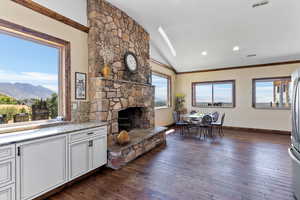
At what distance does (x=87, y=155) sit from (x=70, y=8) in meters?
2.81

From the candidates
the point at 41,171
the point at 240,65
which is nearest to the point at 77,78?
the point at 41,171

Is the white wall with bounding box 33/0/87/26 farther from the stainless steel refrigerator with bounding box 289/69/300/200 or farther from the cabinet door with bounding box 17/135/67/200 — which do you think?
the stainless steel refrigerator with bounding box 289/69/300/200

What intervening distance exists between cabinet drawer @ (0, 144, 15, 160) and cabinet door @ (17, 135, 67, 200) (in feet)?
0.18

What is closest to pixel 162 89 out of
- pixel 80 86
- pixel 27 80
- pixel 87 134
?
pixel 80 86

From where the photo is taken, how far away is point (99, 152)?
2.86 m

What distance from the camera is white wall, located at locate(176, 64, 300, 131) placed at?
5902 millimetres

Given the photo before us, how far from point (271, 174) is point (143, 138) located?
2.60 metres

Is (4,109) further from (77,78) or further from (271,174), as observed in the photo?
(271,174)

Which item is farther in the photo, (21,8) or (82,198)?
(21,8)

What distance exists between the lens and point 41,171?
6.53 ft

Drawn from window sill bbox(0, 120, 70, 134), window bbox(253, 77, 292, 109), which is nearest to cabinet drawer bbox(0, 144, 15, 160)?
window sill bbox(0, 120, 70, 134)

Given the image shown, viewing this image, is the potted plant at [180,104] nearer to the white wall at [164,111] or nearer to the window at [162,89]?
the white wall at [164,111]

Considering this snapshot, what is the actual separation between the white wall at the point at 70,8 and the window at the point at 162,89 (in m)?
3.52

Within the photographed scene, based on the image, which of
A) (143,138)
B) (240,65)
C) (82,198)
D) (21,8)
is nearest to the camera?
(82,198)
